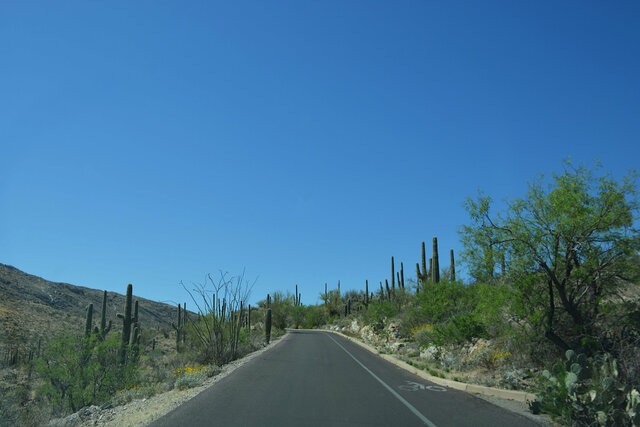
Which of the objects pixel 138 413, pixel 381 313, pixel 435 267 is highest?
pixel 435 267

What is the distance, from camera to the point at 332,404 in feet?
36.0

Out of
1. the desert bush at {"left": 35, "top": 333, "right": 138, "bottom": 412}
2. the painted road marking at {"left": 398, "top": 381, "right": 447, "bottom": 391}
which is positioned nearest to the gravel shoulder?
the desert bush at {"left": 35, "top": 333, "right": 138, "bottom": 412}

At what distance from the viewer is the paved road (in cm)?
916

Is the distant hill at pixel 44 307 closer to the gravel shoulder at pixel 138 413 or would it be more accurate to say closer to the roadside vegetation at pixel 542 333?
the roadside vegetation at pixel 542 333

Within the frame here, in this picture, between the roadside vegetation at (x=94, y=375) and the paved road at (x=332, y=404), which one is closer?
the paved road at (x=332, y=404)

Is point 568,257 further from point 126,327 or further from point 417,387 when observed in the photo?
point 126,327

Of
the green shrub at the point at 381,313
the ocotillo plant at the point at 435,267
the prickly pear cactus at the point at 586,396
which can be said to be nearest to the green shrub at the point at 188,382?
the prickly pear cactus at the point at 586,396

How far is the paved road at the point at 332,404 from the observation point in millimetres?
9156

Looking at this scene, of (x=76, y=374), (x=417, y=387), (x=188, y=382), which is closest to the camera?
(x=417, y=387)

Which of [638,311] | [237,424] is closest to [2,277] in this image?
[237,424]

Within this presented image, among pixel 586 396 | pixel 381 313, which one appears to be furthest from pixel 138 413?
pixel 381 313

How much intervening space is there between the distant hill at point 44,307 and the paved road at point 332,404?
2257 centimetres

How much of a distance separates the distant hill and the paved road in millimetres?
22567

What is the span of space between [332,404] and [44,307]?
54578 mm
